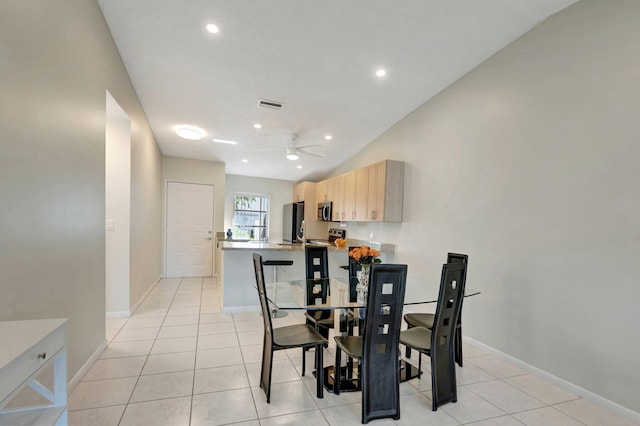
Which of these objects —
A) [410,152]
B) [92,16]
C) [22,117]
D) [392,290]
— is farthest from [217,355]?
[410,152]

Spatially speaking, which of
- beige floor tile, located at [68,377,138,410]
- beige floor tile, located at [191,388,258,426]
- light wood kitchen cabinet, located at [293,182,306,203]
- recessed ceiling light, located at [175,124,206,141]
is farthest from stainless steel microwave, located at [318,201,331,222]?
beige floor tile, located at [68,377,138,410]

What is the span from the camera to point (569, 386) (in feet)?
7.43

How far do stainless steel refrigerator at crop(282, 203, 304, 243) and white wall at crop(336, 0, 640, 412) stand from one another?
3968 mm

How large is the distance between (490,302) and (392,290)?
1764 mm

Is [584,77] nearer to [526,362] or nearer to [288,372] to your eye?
[526,362]

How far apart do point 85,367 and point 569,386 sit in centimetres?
384

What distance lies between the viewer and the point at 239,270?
395 centimetres

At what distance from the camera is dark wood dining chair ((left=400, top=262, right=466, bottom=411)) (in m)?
1.97

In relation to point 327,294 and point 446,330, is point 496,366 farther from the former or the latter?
point 327,294

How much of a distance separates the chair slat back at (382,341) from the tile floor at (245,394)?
136mm

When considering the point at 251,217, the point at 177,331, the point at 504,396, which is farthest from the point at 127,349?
the point at 251,217

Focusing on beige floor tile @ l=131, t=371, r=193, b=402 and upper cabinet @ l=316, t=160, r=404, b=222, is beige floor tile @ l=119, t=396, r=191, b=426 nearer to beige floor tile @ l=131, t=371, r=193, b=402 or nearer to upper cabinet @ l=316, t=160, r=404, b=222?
beige floor tile @ l=131, t=371, r=193, b=402

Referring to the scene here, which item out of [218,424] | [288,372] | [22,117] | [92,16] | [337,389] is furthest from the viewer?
[288,372]

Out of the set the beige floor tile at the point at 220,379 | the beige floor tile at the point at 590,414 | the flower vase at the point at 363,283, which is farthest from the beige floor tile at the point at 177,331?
the beige floor tile at the point at 590,414
